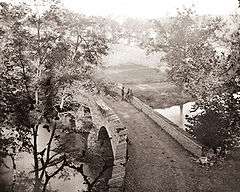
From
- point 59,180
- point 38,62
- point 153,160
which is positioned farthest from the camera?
point 59,180

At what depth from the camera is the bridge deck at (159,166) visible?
1380cm

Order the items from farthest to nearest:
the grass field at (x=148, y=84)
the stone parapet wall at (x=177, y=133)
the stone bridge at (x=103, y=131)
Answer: the grass field at (x=148, y=84), the stone bridge at (x=103, y=131), the stone parapet wall at (x=177, y=133)

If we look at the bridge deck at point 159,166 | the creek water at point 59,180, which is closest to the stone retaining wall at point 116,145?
the bridge deck at point 159,166

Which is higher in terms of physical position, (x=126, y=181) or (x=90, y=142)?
(x=126, y=181)

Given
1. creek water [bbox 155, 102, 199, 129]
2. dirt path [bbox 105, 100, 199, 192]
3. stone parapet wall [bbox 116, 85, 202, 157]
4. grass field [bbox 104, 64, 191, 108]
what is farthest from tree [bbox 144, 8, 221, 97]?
dirt path [bbox 105, 100, 199, 192]

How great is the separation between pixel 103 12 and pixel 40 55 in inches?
3288

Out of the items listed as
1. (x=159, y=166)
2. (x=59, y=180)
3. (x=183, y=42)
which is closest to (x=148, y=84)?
(x=183, y=42)

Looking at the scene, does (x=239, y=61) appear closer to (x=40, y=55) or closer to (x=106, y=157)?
(x=40, y=55)

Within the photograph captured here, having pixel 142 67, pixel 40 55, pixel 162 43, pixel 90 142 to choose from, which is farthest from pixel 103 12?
pixel 40 55

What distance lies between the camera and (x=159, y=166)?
611 inches

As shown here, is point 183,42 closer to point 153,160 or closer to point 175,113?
point 175,113

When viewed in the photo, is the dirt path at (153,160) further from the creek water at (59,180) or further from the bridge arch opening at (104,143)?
the creek water at (59,180)

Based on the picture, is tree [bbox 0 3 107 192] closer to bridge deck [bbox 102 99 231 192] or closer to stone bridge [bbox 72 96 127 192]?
stone bridge [bbox 72 96 127 192]

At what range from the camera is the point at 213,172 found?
49.4 ft
